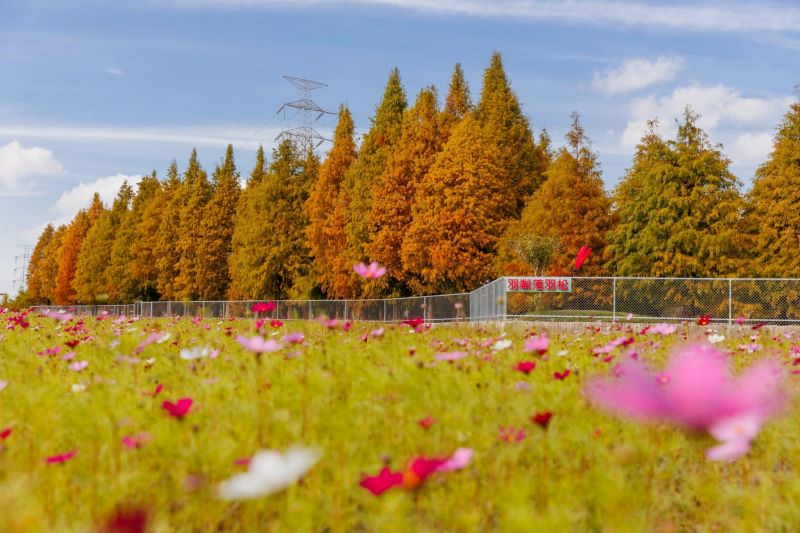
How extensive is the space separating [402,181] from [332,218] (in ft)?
14.8

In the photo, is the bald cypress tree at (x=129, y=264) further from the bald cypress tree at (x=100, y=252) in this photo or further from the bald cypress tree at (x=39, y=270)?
the bald cypress tree at (x=39, y=270)

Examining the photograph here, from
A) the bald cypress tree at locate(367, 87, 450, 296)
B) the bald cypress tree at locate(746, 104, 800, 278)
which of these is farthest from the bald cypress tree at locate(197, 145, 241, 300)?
the bald cypress tree at locate(746, 104, 800, 278)

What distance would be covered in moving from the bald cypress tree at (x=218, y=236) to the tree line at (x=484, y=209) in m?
1.75

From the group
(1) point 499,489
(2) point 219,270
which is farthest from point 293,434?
(2) point 219,270

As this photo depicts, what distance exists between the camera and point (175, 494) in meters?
2.10

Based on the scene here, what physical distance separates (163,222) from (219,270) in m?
6.73

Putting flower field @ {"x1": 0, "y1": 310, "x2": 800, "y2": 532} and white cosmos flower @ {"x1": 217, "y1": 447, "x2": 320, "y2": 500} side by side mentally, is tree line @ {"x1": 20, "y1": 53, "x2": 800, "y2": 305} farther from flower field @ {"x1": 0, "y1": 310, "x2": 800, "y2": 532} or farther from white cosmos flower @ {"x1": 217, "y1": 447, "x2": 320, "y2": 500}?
white cosmos flower @ {"x1": 217, "y1": 447, "x2": 320, "y2": 500}

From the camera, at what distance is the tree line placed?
2539 centimetres

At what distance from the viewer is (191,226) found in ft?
143

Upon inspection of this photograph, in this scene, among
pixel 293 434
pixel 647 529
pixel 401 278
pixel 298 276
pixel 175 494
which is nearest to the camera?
pixel 647 529

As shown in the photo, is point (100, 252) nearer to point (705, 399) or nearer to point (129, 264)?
point (129, 264)

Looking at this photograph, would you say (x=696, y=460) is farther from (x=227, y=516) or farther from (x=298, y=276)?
(x=298, y=276)

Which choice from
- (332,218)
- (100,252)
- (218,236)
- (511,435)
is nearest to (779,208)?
(332,218)

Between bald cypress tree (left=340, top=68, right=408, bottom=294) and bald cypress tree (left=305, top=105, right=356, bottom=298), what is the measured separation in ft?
1.96
